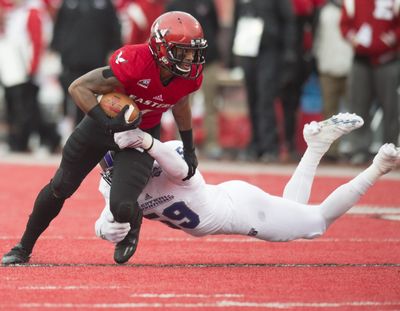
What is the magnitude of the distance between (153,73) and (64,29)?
7.57 metres

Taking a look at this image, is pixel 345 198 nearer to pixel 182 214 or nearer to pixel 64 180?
pixel 182 214

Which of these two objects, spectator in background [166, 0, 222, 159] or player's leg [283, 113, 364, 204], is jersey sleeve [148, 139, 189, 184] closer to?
player's leg [283, 113, 364, 204]

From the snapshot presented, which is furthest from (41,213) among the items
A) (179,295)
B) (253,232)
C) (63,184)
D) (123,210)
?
(179,295)

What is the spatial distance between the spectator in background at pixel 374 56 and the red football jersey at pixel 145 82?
229 inches

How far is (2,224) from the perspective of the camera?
7.89m

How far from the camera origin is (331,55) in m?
12.5

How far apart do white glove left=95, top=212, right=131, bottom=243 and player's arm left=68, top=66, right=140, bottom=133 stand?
48cm

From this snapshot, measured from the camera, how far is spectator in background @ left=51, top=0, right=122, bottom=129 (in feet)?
42.9

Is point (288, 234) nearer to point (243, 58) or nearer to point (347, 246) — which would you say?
point (347, 246)

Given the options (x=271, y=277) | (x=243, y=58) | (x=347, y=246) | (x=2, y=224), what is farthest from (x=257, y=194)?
(x=243, y=58)

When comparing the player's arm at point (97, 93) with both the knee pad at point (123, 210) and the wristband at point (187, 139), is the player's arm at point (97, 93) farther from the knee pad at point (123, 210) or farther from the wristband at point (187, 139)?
the wristband at point (187, 139)

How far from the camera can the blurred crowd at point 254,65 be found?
464 inches

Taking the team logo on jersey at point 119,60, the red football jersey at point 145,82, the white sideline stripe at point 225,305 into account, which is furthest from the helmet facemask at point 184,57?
the white sideline stripe at point 225,305

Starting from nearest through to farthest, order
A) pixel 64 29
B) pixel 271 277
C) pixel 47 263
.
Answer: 1. pixel 271 277
2. pixel 47 263
3. pixel 64 29
